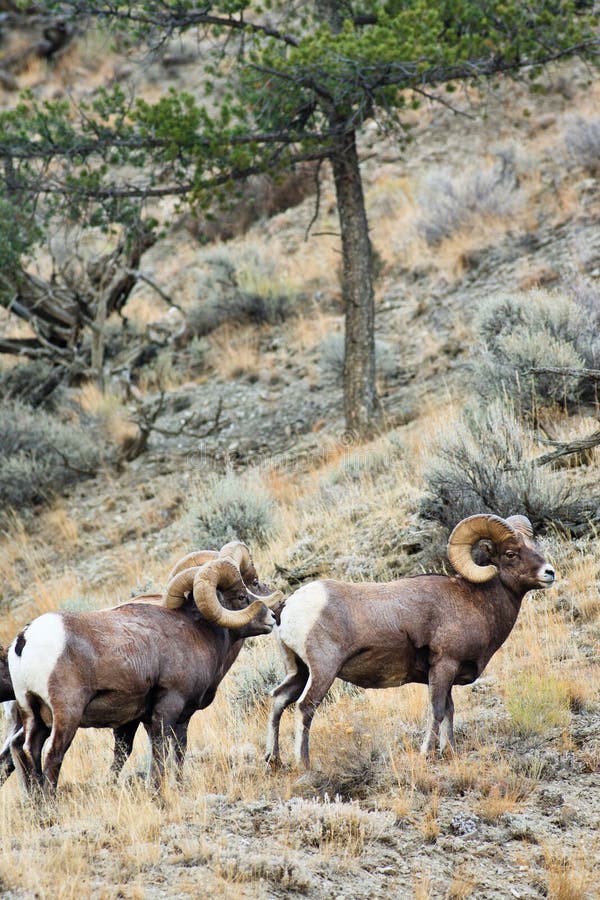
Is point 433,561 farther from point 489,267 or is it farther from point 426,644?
point 489,267

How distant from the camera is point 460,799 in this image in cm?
607

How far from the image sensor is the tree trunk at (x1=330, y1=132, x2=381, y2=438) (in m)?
14.6

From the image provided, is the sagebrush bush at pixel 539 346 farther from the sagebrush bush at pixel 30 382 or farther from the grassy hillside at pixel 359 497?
the sagebrush bush at pixel 30 382

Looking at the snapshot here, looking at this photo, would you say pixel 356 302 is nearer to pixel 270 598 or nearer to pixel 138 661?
pixel 270 598

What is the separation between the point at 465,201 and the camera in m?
19.9

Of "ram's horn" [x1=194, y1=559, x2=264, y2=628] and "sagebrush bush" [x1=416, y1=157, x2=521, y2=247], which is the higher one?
"sagebrush bush" [x1=416, y1=157, x2=521, y2=247]

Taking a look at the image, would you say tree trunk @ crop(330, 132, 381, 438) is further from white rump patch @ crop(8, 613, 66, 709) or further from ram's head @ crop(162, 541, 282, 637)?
white rump patch @ crop(8, 613, 66, 709)

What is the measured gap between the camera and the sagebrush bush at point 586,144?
19234mm

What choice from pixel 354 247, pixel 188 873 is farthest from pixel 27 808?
pixel 354 247

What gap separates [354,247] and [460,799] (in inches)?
379

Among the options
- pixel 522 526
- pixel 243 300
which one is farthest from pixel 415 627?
pixel 243 300

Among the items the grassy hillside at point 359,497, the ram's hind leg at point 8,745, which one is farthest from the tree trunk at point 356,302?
the ram's hind leg at point 8,745

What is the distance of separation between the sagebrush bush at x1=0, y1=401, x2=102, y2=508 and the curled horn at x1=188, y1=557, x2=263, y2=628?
31.7 feet

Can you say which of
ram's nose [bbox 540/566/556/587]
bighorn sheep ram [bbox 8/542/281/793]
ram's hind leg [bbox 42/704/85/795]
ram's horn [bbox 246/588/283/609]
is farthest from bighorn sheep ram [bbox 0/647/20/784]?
ram's nose [bbox 540/566/556/587]
